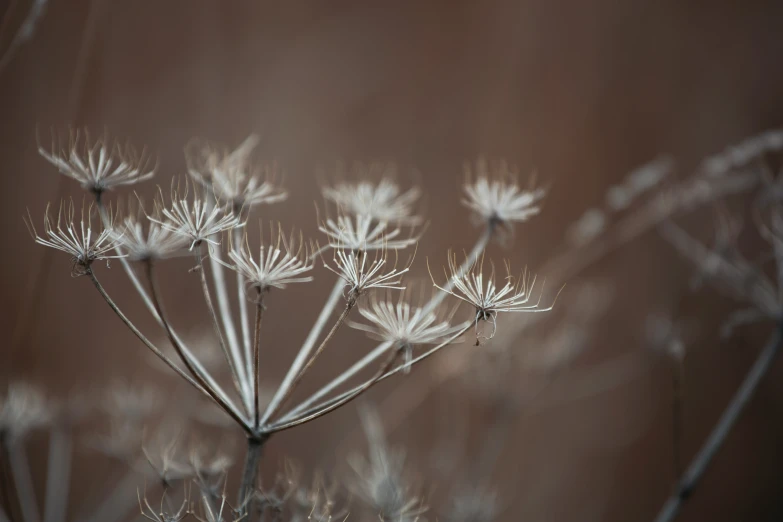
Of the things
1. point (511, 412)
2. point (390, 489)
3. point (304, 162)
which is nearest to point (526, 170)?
point (304, 162)

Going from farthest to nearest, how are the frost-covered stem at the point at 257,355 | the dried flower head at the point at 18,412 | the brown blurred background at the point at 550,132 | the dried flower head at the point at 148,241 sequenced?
the brown blurred background at the point at 550,132 < the dried flower head at the point at 18,412 < the dried flower head at the point at 148,241 < the frost-covered stem at the point at 257,355

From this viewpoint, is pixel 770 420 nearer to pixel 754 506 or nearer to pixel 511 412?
pixel 754 506

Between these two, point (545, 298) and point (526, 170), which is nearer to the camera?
point (545, 298)

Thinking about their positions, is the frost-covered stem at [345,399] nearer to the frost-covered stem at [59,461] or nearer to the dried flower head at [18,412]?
the dried flower head at [18,412]

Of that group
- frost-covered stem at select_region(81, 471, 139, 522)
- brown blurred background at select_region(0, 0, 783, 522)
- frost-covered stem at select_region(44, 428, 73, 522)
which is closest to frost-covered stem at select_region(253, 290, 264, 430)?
frost-covered stem at select_region(81, 471, 139, 522)

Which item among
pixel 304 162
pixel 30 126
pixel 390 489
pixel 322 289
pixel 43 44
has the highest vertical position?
pixel 43 44

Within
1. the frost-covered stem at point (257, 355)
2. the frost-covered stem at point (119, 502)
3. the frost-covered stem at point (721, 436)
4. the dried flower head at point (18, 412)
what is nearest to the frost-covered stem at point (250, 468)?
the frost-covered stem at point (257, 355)
